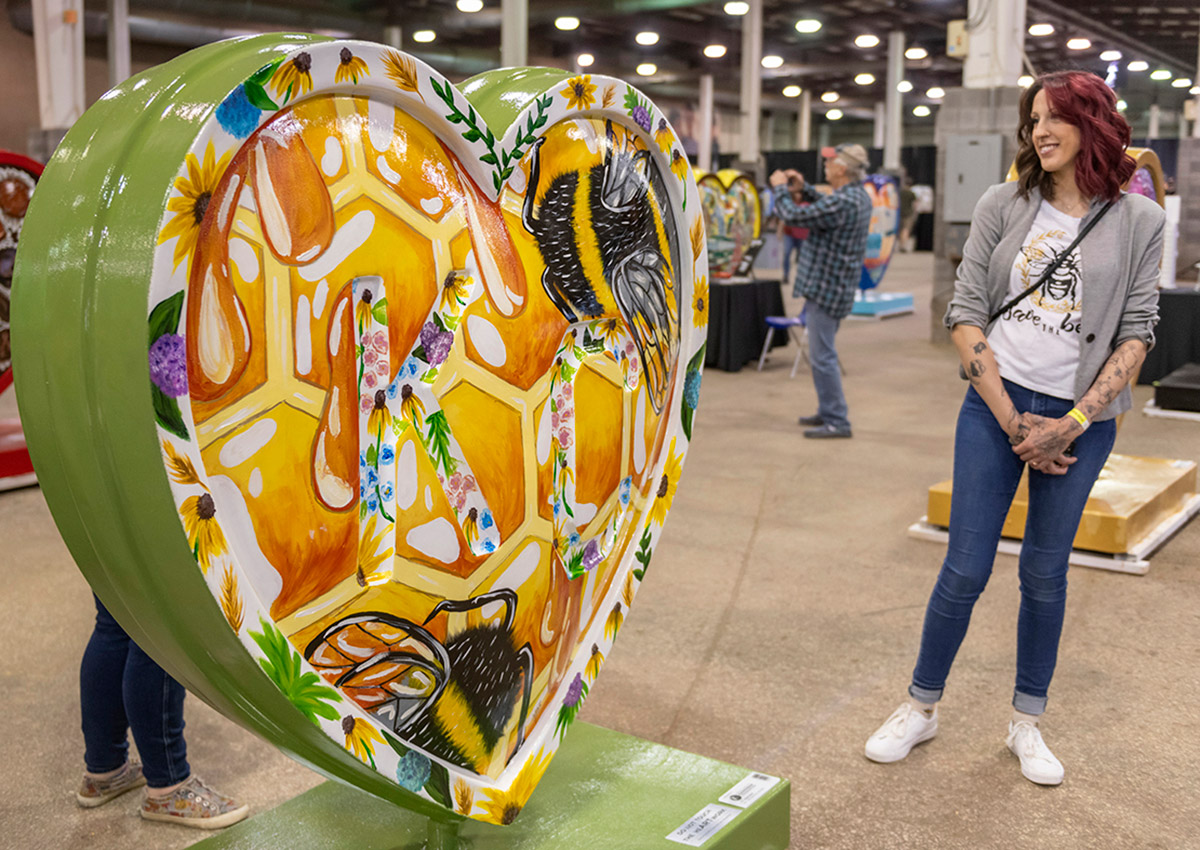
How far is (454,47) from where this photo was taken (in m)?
19.2

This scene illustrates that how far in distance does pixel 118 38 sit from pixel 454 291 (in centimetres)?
1518

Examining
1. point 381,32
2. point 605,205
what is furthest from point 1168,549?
point 381,32

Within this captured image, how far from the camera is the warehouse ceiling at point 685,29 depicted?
1567 centimetres

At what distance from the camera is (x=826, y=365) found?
5934 millimetres

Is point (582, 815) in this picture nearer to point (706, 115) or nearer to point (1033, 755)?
point (1033, 755)

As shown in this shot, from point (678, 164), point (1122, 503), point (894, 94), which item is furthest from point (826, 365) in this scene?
point (894, 94)

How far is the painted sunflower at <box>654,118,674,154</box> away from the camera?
6.10 feet

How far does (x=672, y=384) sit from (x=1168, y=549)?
9.18 ft

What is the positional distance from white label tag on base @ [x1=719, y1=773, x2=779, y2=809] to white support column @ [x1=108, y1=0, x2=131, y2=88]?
1460 centimetres

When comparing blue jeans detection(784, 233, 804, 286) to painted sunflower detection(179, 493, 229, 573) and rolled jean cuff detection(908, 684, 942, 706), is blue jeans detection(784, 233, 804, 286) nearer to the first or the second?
rolled jean cuff detection(908, 684, 942, 706)

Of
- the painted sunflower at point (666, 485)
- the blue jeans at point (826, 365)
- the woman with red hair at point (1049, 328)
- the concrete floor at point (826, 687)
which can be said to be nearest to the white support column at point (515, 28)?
the blue jeans at point (826, 365)

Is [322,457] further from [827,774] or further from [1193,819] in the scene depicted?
[1193,819]

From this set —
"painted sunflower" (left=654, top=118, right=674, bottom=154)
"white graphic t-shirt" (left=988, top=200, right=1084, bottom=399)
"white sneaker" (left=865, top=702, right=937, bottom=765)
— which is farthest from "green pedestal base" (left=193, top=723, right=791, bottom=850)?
"painted sunflower" (left=654, top=118, right=674, bottom=154)

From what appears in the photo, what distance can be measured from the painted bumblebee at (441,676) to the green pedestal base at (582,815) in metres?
0.23
